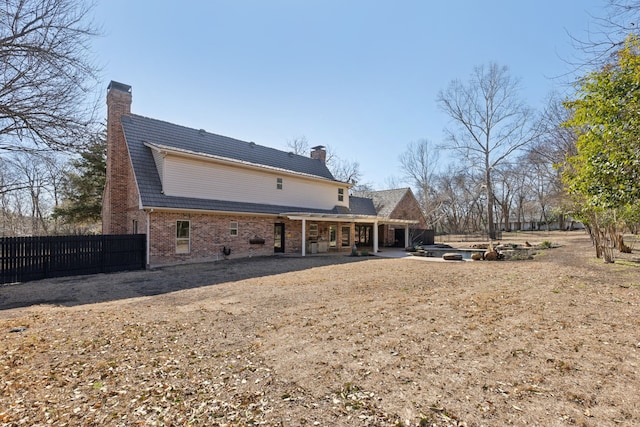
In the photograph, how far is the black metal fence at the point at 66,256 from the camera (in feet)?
31.3

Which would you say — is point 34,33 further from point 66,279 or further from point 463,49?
point 463,49

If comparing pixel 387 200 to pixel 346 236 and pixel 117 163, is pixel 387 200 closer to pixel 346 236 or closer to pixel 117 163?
pixel 346 236

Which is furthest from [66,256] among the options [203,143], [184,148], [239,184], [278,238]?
[278,238]

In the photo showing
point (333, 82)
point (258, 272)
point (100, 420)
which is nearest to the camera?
point (100, 420)

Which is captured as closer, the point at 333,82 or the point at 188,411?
the point at 188,411

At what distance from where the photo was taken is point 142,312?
6125mm

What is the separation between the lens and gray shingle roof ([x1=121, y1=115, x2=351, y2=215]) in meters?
13.2

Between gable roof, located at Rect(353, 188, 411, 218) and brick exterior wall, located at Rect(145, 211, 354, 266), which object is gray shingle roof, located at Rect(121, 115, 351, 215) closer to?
brick exterior wall, located at Rect(145, 211, 354, 266)

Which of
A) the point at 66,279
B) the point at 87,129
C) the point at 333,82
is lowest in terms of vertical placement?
the point at 66,279

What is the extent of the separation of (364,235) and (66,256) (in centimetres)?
1849

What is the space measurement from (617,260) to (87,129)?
19.9 metres

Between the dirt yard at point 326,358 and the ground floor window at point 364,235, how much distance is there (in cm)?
1563

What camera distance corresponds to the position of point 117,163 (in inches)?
565

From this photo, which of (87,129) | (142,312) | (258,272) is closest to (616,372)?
(142,312)
